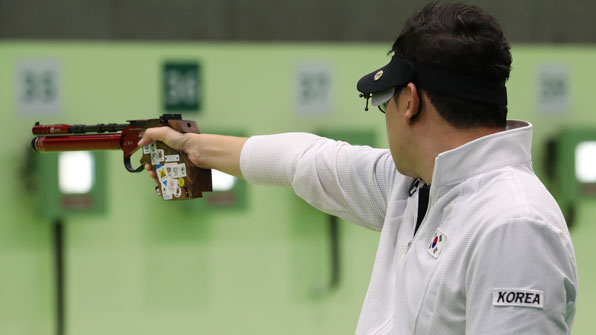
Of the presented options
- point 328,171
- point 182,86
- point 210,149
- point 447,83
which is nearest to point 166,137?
point 210,149

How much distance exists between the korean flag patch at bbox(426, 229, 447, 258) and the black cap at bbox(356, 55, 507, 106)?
221 millimetres

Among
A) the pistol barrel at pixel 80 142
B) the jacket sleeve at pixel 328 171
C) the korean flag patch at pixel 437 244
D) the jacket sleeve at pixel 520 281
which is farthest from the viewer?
the pistol barrel at pixel 80 142

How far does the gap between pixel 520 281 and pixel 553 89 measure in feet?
7.48

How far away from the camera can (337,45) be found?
9.80ft

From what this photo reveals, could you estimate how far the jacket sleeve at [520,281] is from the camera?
3.59 ft

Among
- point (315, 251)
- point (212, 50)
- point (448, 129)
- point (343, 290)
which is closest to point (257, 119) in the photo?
point (212, 50)

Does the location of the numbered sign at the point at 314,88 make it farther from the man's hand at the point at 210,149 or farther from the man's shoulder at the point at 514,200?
the man's shoulder at the point at 514,200

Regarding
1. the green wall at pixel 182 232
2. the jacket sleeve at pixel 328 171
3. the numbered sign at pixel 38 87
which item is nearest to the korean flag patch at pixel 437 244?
the jacket sleeve at pixel 328 171

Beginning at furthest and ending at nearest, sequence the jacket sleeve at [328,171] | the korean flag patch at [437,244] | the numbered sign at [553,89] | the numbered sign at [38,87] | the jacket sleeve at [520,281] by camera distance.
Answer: the numbered sign at [553,89] → the numbered sign at [38,87] → the jacket sleeve at [328,171] → the korean flag patch at [437,244] → the jacket sleeve at [520,281]

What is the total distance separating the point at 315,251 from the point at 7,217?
112cm

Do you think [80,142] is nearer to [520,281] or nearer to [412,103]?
[412,103]

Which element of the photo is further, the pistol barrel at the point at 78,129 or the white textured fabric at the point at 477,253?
the pistol barrel at the point at 78,129

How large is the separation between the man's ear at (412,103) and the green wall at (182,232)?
1.60 meters

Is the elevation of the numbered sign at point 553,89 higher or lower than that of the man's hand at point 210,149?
higher
